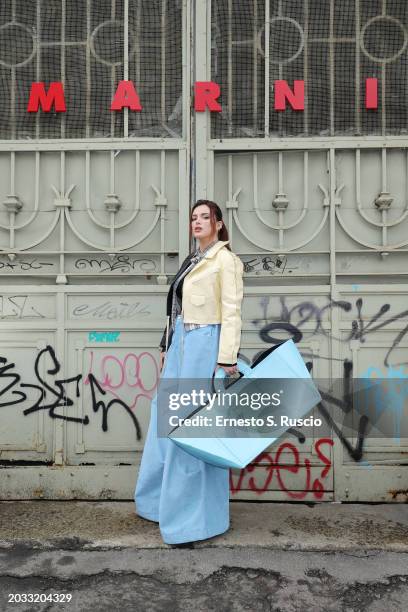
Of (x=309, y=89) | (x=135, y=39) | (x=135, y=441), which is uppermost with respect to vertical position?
→ (x=135, y=39)

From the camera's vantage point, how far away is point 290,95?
402cm

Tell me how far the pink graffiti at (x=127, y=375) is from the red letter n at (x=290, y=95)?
2.08 meters

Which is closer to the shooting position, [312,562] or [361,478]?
[312,562]

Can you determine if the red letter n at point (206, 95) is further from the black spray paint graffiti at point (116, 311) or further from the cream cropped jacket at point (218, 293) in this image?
the black spray paint graffiti at point (116, 311)

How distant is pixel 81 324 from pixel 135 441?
94 cm

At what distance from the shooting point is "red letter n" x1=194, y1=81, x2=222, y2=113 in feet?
13.0

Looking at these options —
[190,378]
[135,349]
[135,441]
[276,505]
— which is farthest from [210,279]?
[276,505]

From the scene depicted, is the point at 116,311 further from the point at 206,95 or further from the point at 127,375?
the point at 206,95

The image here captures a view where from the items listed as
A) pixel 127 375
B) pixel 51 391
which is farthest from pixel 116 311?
pixel 51 391

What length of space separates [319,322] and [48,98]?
8.50ft

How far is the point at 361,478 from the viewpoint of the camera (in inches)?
153

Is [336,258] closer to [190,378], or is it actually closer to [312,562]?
[190,378]

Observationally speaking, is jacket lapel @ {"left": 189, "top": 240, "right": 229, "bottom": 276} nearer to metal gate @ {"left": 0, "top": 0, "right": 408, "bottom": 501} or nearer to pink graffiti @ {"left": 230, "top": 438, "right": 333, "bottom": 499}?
metal gate @ {"left": 0, "top": 0, "right": 408, "bottom": 501}
